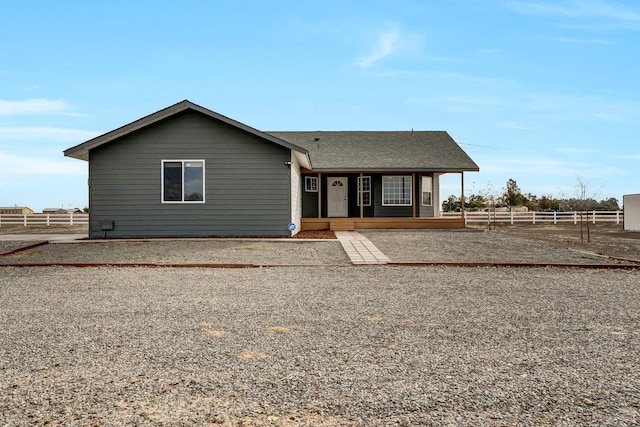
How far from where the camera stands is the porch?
70.9 ft

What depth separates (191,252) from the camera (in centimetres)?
1220

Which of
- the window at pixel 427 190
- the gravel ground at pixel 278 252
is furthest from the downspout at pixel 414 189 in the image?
the gravel ground at pixel 278 252

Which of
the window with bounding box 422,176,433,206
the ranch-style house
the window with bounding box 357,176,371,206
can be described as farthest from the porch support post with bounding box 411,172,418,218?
the ranch-style house

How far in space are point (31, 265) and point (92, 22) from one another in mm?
9319

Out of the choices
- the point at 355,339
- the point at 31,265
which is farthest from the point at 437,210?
the point at 355,339

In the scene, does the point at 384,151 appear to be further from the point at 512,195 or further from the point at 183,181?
the point at 512,195

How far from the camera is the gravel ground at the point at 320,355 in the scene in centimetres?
295

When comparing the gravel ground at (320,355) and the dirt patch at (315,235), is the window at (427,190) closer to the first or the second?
the dirt patch at (315,235)

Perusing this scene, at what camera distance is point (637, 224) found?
24.3m

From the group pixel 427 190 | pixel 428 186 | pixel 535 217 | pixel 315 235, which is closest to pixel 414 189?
pixel 427 190

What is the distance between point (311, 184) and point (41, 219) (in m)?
17.8

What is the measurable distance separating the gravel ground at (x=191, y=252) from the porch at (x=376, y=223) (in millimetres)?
6662

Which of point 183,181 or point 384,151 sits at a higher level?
point 384,151

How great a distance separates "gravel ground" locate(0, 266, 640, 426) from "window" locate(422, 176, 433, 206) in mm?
17148
